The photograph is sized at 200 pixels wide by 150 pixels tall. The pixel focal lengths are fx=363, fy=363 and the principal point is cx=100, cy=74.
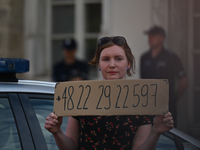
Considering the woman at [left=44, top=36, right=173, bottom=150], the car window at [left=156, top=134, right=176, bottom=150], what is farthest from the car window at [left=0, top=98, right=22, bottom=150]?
the car window at [left=156, top=134, right=176, bottom=150]

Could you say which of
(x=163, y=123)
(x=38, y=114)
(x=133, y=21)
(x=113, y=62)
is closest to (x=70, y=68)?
(x=133, y=21)

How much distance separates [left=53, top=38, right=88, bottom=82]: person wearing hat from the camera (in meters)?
5.06

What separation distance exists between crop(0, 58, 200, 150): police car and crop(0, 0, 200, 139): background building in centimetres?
340

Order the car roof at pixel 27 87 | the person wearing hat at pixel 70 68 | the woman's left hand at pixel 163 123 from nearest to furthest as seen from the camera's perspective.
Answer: the woman's left hand at pixel 163 123
the car roof at pixel 27 87
the person wearing hat at pixel 70 68

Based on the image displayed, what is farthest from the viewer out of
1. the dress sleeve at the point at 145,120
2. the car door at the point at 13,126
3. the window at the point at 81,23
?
the window at the point at 81,23

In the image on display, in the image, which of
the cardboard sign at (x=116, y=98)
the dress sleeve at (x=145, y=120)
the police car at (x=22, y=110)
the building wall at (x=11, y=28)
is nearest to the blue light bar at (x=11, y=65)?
the police car at (x=22, y=110)

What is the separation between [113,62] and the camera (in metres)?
1.86

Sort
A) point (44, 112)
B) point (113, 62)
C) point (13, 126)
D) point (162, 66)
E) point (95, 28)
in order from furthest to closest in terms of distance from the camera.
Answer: point (95, 28) → point (162, 66) → point (44, 112) → point (13, 126) → point (113, 62)

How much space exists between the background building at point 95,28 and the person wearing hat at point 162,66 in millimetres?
669

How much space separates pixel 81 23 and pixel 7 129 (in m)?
4.39

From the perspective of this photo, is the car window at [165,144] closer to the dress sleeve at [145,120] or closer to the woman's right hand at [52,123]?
the dress sleeve at [145,120]

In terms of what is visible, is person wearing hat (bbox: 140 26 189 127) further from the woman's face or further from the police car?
the woman's face

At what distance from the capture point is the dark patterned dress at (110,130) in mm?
1823

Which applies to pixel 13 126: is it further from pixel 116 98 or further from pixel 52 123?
pixel 116 98
